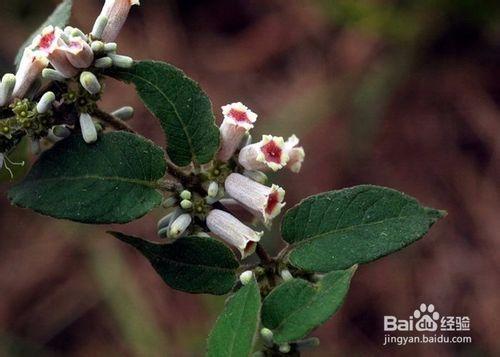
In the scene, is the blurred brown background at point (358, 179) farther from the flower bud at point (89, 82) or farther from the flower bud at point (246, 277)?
the flower bud at point (89, 82)

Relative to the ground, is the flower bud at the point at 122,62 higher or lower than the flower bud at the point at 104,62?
higher

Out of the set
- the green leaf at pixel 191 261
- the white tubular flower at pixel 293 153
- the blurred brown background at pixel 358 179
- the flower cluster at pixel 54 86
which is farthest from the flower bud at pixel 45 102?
the blurred brown background at pixel 358 179

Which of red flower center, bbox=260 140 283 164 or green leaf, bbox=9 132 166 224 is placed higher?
red flower center, bbox=260 140 283 164

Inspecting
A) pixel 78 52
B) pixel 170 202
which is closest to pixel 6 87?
pixel 78 52

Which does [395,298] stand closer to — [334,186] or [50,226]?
[334,186]

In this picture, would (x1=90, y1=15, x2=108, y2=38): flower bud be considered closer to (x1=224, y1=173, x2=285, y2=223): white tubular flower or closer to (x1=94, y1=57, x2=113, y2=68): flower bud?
(x1=94, y1=57, x2=113, y2=68): flower bud

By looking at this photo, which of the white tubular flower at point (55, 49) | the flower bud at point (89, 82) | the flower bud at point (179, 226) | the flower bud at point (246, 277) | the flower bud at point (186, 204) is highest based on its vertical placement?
the white tubular flower at point (55, 49)

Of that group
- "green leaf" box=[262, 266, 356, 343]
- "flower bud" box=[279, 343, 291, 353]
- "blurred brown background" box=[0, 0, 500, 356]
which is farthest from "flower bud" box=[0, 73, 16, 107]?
"blurred brown background" box=[0, 0, 500, 356]
